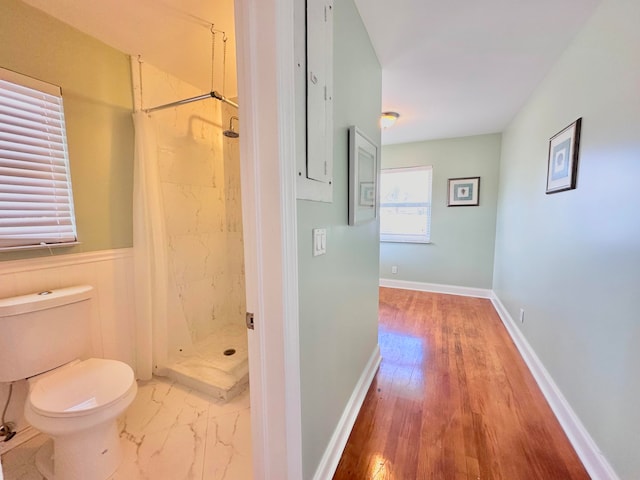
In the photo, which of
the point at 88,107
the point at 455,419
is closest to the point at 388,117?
the point at 88,107

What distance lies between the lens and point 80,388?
1.33 m

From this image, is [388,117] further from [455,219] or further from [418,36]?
[455,219]

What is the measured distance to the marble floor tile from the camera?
1354 mm

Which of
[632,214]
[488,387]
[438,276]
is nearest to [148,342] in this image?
[488,387]

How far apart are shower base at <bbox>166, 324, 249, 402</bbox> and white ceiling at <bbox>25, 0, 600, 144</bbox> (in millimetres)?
2166

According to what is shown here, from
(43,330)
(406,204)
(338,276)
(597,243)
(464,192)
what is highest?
(464,192)

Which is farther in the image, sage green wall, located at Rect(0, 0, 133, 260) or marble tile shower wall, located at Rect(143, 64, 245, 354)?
marble tile shower wall, located at Rect(143, 64, 245, 354)

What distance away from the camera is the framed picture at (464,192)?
3854 millimetres

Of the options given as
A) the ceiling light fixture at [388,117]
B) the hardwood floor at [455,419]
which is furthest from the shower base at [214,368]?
the ceiling light fixture at [388,117]

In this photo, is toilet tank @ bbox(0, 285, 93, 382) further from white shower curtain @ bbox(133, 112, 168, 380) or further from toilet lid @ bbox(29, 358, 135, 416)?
white shower curtain @ bbox(133, 112, 168, 380)

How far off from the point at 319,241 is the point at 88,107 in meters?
1.72

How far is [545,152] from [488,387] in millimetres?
1828

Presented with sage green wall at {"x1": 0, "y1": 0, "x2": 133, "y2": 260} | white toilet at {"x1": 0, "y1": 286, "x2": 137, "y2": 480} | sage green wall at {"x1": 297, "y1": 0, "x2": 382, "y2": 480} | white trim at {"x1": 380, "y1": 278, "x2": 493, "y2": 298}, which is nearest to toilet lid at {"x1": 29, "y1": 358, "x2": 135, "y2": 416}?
white toilet at {"x1": 0, "y1": 286, "x2": 137, "y2": 480}

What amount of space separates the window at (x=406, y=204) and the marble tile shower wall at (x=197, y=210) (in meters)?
2.49
